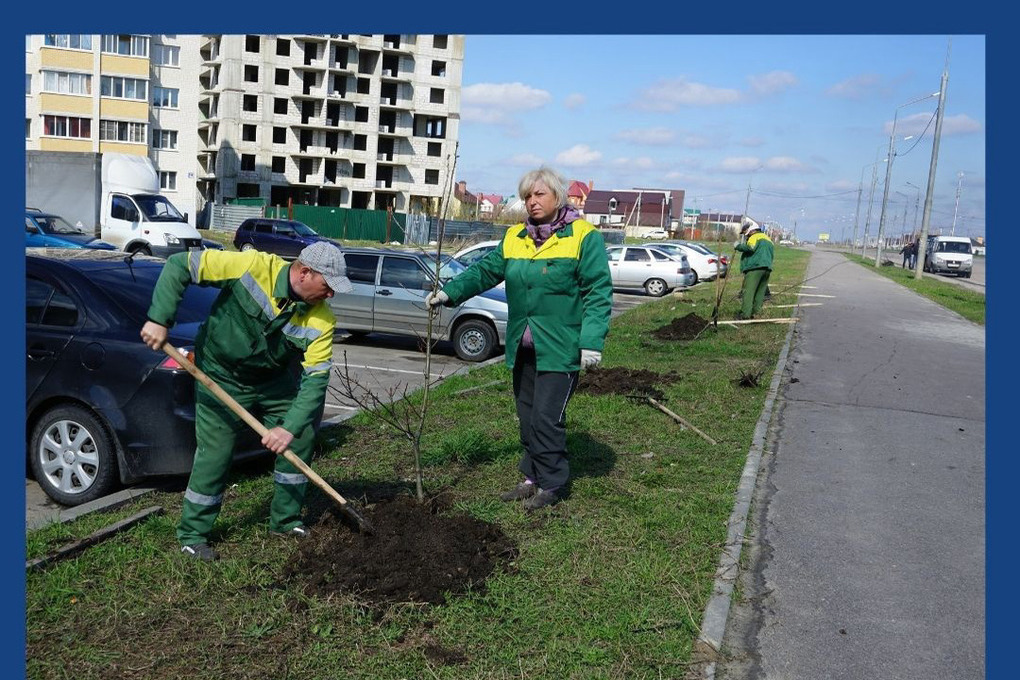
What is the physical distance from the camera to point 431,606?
4.08 meters

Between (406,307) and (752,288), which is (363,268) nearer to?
(406,307)

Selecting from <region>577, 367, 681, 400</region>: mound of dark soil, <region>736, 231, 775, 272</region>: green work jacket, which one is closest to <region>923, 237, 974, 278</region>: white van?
<region>736, 231, 775, 272</region>: green work jacket

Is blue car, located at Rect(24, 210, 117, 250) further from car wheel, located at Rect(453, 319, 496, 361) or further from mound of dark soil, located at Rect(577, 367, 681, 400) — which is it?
mound of dark soil, located at Rect(577, 367, 681, 400)

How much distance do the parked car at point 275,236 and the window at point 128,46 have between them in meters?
28.9

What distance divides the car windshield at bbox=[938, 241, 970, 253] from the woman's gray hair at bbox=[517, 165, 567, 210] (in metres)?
47.3

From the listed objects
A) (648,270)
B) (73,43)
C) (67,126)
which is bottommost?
(648,270)

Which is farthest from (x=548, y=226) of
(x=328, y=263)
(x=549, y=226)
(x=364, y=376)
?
(x=364, y=376)

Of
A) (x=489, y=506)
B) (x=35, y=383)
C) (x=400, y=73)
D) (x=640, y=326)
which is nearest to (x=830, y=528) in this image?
(x=489, y=506)

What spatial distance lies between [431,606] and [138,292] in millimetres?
3415

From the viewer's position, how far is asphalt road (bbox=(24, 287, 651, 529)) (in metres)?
5.47

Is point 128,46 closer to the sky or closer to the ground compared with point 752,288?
closer to the sky

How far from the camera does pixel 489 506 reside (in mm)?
5469

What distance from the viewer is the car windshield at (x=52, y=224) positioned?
68.7 ft

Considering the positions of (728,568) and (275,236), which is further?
(275,236)
